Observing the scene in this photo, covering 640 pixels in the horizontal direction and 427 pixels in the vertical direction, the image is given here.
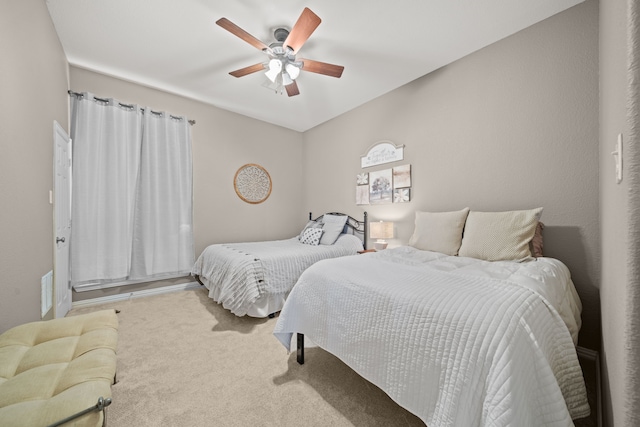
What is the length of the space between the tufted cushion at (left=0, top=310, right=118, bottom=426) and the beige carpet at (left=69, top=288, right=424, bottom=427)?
491 mm

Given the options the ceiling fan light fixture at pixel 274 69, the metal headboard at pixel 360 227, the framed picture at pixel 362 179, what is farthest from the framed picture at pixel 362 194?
the ceiling fan light fixture at pixel 274 69

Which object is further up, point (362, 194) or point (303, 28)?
point (303, 28)

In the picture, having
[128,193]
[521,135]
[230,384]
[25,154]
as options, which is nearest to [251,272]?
[230,384]

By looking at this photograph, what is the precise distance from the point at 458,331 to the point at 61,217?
3.53m

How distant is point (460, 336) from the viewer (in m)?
0.98

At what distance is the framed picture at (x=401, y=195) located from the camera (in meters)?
3.21

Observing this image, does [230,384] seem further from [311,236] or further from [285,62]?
[285,62]

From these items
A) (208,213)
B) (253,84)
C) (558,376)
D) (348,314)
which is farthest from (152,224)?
(558,376)

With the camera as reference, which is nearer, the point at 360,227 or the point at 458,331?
the point at 458,331

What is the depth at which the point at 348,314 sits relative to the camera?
1.44m

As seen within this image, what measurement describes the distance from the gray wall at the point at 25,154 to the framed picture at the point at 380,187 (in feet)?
11.1

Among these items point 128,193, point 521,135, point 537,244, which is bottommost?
point 537,244

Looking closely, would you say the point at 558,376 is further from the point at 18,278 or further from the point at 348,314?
the point at 18,278

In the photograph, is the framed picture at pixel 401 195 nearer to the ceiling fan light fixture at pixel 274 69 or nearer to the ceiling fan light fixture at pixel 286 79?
the ceiling fan light fixture at pixel 286 79
